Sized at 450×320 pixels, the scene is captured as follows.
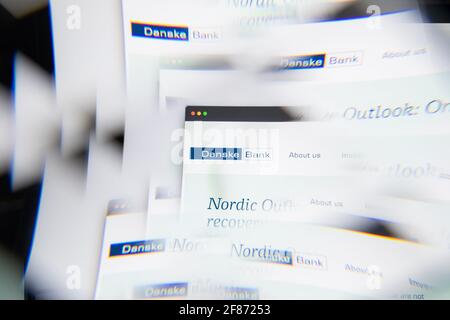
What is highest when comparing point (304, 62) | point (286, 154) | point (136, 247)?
point (304, 62)

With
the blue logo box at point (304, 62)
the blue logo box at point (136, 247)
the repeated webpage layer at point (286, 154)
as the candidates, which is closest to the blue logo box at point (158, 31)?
the repeated webpage layer at point (286, 154)

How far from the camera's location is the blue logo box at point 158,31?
1.08 meters

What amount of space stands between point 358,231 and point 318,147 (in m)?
0.25

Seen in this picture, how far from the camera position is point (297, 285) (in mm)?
1104

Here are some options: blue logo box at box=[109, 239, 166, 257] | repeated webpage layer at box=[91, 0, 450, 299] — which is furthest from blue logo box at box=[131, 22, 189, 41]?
blue logo box at box=[109, 239, 166, 257]

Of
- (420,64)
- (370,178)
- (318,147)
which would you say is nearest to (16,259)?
(318,147)

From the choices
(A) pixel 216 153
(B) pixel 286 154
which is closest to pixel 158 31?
(A) pixel 216 153

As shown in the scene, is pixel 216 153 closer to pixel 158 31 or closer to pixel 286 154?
pixel 286 154

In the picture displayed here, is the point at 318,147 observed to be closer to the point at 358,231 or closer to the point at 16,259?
the point at 358,231

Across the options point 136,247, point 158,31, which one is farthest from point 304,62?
point 136,247

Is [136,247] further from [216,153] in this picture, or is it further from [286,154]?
[286,154]

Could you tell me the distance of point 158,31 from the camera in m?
1.08

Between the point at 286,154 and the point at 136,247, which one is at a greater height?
the point at 286,154

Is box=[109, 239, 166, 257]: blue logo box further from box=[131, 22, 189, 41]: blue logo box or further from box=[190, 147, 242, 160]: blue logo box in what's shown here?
box=[131, 22, 189, 41]: blue logo box
